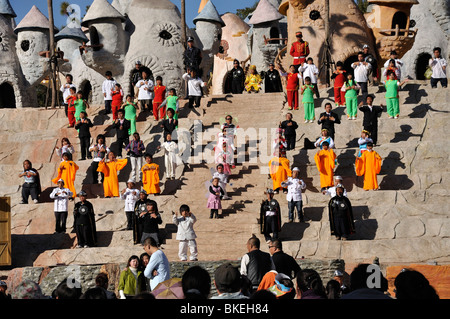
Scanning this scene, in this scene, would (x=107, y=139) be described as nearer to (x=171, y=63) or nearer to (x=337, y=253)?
(x=337, y=253)

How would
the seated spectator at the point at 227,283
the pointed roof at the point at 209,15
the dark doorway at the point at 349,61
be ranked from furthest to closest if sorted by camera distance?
1. the pointed roof at the point at 209,15
2. the dark doorway at the point at 349,61
3. the seated spectator at the point at 227,283

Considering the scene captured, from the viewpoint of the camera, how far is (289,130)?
19516mm

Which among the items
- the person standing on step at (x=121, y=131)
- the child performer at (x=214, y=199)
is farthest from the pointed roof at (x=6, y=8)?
the child performer at (x=214, y=199)

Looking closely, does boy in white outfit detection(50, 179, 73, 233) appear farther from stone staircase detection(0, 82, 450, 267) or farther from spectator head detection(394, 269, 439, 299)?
spectator head detection(394, 269, 439, 299)

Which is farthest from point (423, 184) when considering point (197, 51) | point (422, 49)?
point (422, 49)

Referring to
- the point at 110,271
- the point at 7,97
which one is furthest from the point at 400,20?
the point at 110,271

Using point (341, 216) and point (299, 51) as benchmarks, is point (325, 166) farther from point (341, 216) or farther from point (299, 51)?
point (299, 51)

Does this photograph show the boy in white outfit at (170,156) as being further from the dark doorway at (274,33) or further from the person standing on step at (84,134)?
the dark doorway at (274,33)

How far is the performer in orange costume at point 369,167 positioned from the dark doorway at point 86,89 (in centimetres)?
2377

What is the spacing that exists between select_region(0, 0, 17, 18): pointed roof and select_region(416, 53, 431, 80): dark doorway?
19617 millimetres

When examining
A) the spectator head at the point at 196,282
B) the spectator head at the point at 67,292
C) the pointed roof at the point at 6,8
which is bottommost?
A: the spectator head at the point at 67,292

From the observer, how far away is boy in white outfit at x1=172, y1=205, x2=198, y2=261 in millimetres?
15219

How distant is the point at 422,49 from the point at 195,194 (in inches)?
961

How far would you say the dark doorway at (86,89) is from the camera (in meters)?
40.0
